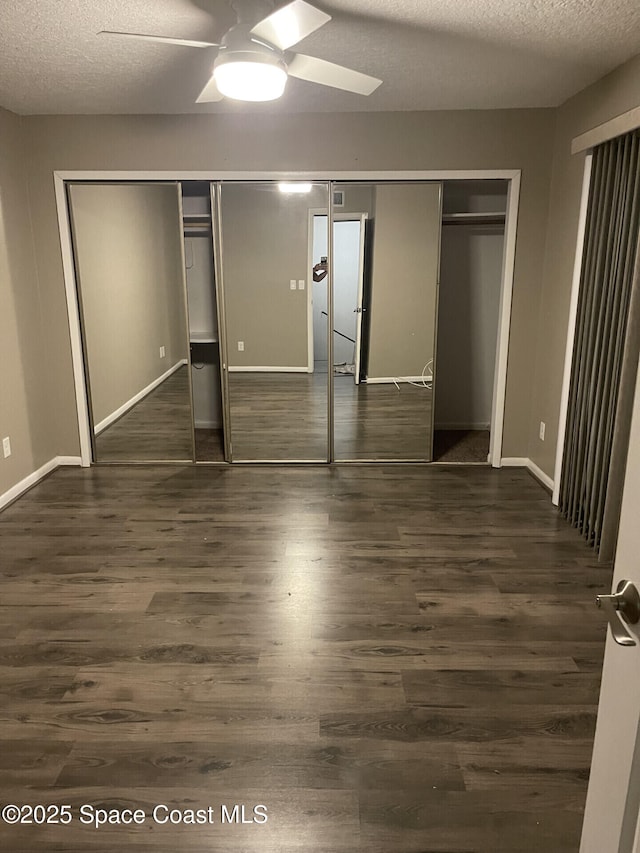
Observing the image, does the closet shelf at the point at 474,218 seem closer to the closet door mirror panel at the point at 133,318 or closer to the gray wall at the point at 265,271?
the gray wall at the point at 265,271

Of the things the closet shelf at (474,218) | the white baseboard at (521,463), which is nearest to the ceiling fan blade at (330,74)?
the closet shelf at (474,218)

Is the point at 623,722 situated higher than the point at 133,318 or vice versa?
the point at 133,318

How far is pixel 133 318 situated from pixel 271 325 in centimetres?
124

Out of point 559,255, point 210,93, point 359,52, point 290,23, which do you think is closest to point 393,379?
point 559,255

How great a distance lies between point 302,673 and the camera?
226 cm

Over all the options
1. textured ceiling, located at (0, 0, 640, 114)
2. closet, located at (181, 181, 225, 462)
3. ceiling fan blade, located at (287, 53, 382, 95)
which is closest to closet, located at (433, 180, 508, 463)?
textured ceiling, located at (0, 0, 640, 114)

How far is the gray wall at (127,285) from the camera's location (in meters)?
4.39

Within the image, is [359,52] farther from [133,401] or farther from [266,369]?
[133,401]

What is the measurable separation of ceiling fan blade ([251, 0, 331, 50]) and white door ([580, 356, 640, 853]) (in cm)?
190

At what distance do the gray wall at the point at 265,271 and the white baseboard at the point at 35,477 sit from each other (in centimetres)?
146

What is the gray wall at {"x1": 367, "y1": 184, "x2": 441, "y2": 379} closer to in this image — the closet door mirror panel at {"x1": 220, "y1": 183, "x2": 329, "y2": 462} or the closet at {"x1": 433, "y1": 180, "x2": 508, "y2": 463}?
the closet at {"x1": 433, "y1": 180, "x2": 508, "y2": 463}

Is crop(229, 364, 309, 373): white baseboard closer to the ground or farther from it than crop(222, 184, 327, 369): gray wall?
closer to the ground

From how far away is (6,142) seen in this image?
3.84 metres

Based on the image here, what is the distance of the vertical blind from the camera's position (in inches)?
114
